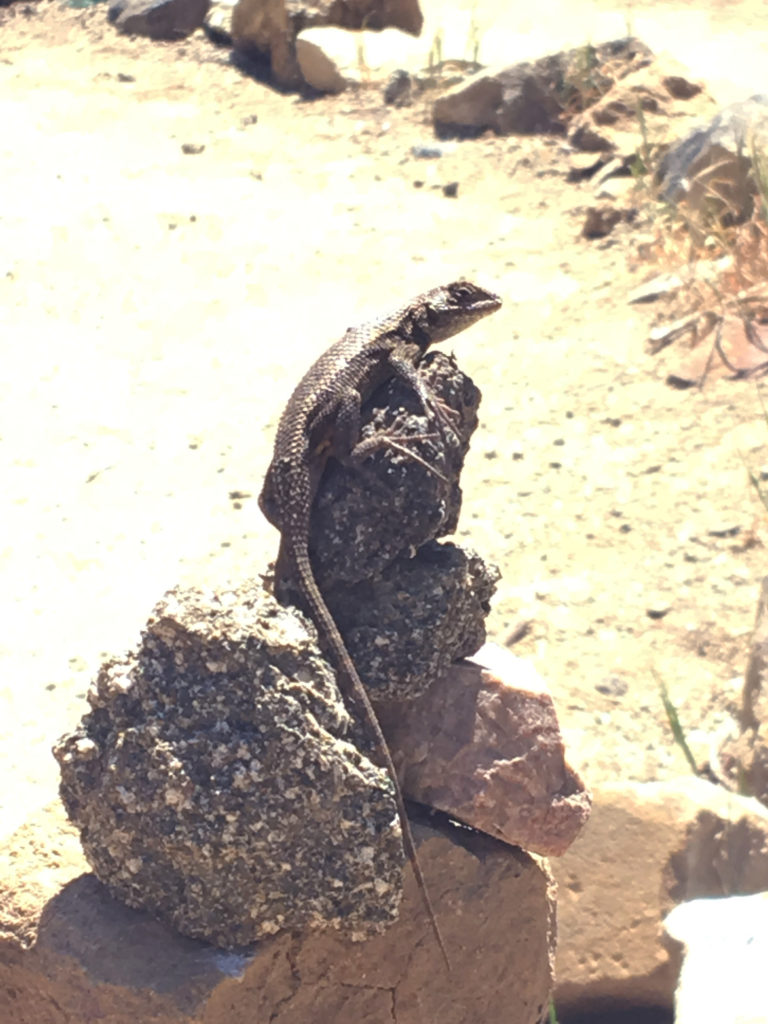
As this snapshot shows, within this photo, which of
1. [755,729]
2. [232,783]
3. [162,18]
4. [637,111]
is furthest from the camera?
[162,18]

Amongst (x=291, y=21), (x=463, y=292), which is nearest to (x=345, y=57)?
(x=291, y=21)

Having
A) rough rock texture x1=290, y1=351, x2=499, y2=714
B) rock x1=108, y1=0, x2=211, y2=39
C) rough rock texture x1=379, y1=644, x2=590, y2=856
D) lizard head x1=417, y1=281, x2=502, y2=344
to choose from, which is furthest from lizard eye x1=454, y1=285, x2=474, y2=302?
rock x1=108, y1=0, x2=211, y2=39

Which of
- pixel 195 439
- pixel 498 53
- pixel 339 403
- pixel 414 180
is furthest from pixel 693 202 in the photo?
pixel 339 403

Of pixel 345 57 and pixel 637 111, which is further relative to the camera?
pixel 345 57

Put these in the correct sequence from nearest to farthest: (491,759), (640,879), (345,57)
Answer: (491,759) → (640,879) → (345,57)

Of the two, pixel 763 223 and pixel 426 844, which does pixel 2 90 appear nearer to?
pixel 763 223

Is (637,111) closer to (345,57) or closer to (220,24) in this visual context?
(345,57)

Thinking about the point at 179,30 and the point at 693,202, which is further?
the point at 179,30
